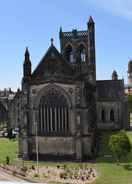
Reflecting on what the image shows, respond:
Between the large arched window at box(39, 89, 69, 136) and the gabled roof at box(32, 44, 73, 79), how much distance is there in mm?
2332

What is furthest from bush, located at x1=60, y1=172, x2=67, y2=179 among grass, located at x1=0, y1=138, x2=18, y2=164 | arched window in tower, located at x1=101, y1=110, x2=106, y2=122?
arched window in tower, located at x1=101, y1=110, x2=106, y2=122

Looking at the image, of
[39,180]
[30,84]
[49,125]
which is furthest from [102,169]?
[30,84]

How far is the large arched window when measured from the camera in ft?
150

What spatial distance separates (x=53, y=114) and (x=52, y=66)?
19.4 ft

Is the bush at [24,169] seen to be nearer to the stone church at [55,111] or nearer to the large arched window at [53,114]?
the stone church at [55,111]

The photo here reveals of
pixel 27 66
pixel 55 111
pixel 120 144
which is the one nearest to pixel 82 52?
pixel 27 66

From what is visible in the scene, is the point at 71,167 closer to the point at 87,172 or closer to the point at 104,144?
the point at 87,172

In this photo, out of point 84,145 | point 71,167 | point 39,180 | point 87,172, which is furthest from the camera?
point 84,145

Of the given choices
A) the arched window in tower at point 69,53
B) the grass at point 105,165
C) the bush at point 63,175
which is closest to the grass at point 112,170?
the grass at point 105,165

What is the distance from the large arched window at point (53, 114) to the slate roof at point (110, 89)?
2342 cm

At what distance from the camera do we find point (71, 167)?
3950 centimetres

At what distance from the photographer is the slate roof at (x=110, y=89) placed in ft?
224

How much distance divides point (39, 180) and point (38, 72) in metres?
17.6

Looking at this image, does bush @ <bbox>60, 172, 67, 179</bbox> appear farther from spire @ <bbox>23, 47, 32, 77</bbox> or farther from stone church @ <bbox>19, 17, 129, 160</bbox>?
spire @ <bbox>23, 47, 32, 77</bbox>
